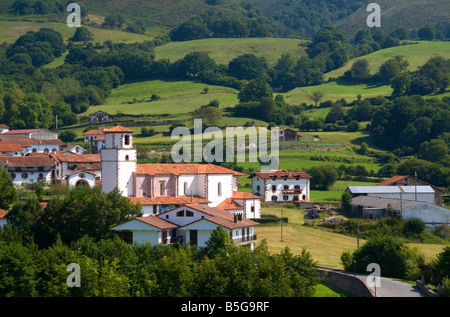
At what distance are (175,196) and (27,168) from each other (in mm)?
24790

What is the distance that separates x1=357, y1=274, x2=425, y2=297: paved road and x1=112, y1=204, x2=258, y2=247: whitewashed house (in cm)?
1122

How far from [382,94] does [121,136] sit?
91.9 m

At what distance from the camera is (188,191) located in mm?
75125

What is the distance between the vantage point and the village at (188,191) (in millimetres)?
61844

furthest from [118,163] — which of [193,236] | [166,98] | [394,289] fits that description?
[166,98]

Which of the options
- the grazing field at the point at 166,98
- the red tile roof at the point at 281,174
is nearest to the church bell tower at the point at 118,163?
the red tile roof at the point at 281,174

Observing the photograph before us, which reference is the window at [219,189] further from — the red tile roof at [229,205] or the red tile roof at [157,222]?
the red tile roof at [157,222]

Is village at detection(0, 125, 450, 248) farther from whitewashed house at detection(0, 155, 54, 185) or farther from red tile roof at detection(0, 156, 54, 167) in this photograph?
whitewashed house at detection(0, 155, 54, 185)

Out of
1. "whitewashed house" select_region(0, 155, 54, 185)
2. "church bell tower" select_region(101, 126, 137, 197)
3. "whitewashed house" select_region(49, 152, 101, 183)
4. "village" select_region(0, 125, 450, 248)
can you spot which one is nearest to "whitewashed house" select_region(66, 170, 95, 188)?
"village" select_region(0, 125, 450, 248)

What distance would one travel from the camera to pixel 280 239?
2694 inches

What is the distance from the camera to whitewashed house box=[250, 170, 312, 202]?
9075 cm
